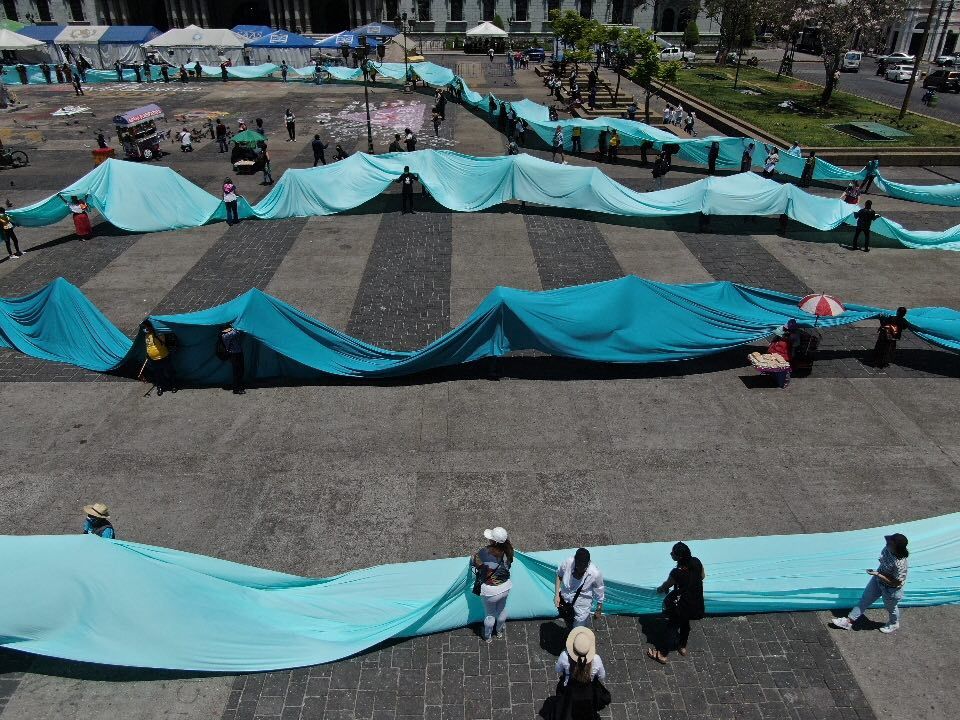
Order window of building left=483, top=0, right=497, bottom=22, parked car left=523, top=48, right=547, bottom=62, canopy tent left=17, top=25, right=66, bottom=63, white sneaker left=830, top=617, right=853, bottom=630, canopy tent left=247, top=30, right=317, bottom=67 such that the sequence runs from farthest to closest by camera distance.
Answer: window of building left=483, top=0, right=497, bottom=22 → parked car left=523, top=48, right=547, bottom=62 → canopy tent left=247, top=30, right=317, bottom=67 → canopy tent left=17, top=25, right=66, bottom=63 → white sneaker left=830, top=617, right=853, bottom=630

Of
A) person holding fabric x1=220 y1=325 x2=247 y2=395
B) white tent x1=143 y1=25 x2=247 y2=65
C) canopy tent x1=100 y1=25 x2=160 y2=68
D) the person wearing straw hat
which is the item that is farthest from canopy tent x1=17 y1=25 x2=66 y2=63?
the person wearing straw hat

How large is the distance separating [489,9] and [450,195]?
54.4 metres

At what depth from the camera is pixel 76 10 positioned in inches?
2542

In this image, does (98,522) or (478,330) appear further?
(478,330)

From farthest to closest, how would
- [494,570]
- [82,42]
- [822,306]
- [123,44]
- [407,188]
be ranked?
1. [123,44]
2. [82,42]
3. [407,188]
4. [822,306]
5. [494,570]

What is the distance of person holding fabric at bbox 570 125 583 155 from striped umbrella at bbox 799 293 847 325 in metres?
16.3

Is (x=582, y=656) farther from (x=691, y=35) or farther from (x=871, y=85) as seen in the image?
(x=691, y=35)

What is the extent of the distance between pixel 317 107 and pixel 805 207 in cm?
2723

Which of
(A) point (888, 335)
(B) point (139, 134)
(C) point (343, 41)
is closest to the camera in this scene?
(A) point (888, 335)

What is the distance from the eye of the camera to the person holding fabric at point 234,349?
11.8 m

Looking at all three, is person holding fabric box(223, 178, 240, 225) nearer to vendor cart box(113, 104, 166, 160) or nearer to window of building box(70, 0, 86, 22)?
vendor cart box(113, 104, 166, 160)

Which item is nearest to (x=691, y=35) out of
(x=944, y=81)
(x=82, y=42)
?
(x=944, y=81)

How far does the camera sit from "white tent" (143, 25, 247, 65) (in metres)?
47.5

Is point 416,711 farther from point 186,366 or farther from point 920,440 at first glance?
point 920,440
